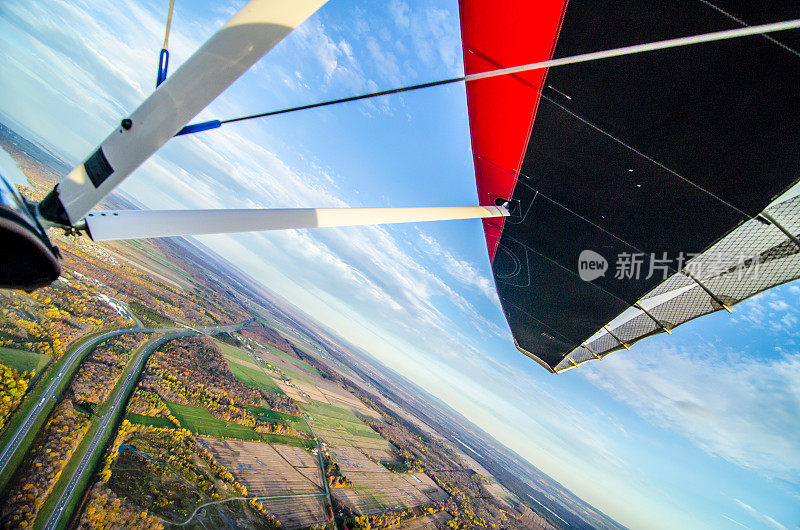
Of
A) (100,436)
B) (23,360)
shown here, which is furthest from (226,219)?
(23,360)

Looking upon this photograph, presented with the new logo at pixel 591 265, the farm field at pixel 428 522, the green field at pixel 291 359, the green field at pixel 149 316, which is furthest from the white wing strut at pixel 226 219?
the green field at pixel 291 359

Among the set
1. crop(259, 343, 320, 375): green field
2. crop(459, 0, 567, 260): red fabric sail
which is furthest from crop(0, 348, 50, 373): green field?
crop(259, 343, 320, 375): green field

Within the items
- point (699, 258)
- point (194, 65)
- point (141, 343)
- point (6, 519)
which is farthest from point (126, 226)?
point (141, 343)

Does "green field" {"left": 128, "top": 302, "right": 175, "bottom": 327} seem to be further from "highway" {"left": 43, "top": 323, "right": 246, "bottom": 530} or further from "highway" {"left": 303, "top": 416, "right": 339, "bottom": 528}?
"highway" {"left": 303, "top": 416, "right": 339, "bottom": 528}

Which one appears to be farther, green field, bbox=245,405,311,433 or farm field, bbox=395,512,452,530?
green field, bbox=245,405,311,433

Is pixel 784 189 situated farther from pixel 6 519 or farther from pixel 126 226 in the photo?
pixel 6 519

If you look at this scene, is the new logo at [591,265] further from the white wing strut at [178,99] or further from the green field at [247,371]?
the green field at [247,371]

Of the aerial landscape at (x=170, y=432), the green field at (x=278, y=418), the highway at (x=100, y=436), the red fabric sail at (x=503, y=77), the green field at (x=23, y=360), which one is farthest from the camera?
the green field at (x=278, y=418)
